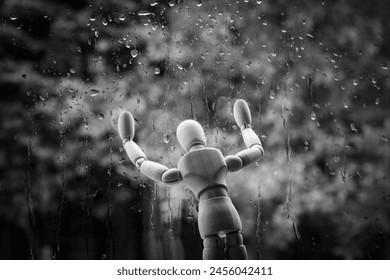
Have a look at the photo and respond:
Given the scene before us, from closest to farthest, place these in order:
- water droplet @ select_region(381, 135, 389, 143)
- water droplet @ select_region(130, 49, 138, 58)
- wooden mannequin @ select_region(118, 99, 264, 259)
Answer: wooden mannequin @ select_region(118, 99, 264, 259) < water droplet @ select_region(381, 135, 389, 143) < water droplet @ select_region(130, 49, 138, 58)

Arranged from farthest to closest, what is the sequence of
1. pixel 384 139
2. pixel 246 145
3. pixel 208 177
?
pixel 384 139 → pixel 246 145 → pixel 208 177

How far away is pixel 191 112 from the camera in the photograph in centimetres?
137

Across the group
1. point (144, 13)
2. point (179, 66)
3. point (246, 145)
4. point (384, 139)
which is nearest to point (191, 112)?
point (179, 66)

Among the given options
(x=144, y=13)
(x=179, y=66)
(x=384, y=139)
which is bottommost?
(x=384, y=139)

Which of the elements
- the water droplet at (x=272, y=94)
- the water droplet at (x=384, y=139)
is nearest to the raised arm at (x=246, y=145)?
the water droplet at (x=272, y=94)

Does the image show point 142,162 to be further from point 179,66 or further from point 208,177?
point 179,66

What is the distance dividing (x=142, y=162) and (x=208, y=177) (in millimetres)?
158

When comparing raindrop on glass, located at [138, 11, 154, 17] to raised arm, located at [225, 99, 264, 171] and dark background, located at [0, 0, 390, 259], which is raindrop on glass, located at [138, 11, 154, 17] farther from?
raised arm, located at [225, 99, 264, 171]

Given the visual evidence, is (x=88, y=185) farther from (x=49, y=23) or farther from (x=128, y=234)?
(x=49, y=23)

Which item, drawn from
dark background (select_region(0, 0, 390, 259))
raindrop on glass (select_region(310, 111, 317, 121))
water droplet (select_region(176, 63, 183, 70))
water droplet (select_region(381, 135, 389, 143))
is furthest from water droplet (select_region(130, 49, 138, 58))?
water droplet (select_region(381, 135, 389, 143))

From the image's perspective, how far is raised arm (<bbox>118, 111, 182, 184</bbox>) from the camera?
2.44 ft

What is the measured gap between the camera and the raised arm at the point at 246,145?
0.77m

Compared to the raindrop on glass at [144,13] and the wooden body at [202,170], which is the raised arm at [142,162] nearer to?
the wooden body at [202,170]

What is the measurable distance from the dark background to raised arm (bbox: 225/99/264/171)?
0.35m
